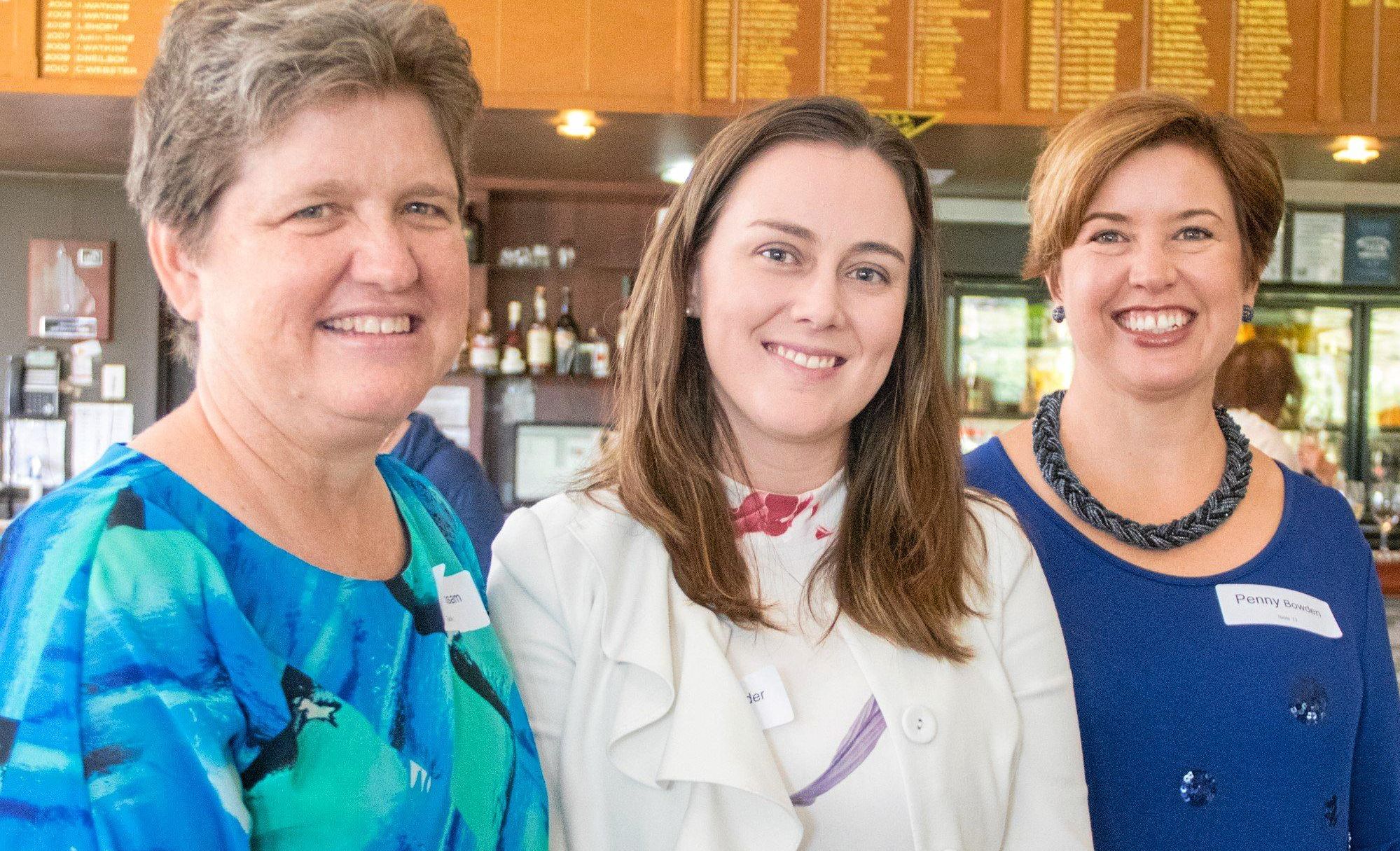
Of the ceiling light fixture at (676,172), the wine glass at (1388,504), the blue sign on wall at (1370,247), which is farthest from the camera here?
the blue sign on wall at (1370,247)

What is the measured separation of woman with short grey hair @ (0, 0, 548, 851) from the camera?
30.6 inches

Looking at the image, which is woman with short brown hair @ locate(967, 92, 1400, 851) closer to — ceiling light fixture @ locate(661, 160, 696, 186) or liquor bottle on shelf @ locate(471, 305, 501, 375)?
ceiling light fixture @ locate(661, 160, 696, 186)

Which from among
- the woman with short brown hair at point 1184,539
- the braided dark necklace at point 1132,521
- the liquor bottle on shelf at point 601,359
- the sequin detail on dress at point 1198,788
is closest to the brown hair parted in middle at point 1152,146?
the woman with short brown hair at point 1184,539

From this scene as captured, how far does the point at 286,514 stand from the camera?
1014mm

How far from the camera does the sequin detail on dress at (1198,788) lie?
1.43m

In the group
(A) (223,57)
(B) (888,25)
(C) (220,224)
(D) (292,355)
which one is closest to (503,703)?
(D) (292,355)

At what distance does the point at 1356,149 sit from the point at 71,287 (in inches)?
212

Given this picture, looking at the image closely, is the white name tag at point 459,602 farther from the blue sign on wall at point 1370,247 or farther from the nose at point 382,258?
the blue sign on wall at point 1370,247

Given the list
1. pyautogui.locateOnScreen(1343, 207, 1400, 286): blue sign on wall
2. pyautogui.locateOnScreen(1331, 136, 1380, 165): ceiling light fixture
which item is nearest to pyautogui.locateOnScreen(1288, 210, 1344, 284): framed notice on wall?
pyautogui.locateOnScreen(1343, 207, 1400, 286): blue sign on wall

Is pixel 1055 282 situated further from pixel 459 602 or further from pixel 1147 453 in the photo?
pixel 459 602

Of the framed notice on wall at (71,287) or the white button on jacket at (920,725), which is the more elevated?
the framed notice on wall at (71,287)

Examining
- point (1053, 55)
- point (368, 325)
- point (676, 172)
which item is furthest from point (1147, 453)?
point (676, 172)

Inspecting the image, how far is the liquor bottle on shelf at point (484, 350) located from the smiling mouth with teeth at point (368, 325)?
425cm

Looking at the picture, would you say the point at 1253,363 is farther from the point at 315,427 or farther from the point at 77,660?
the point at 77,660
